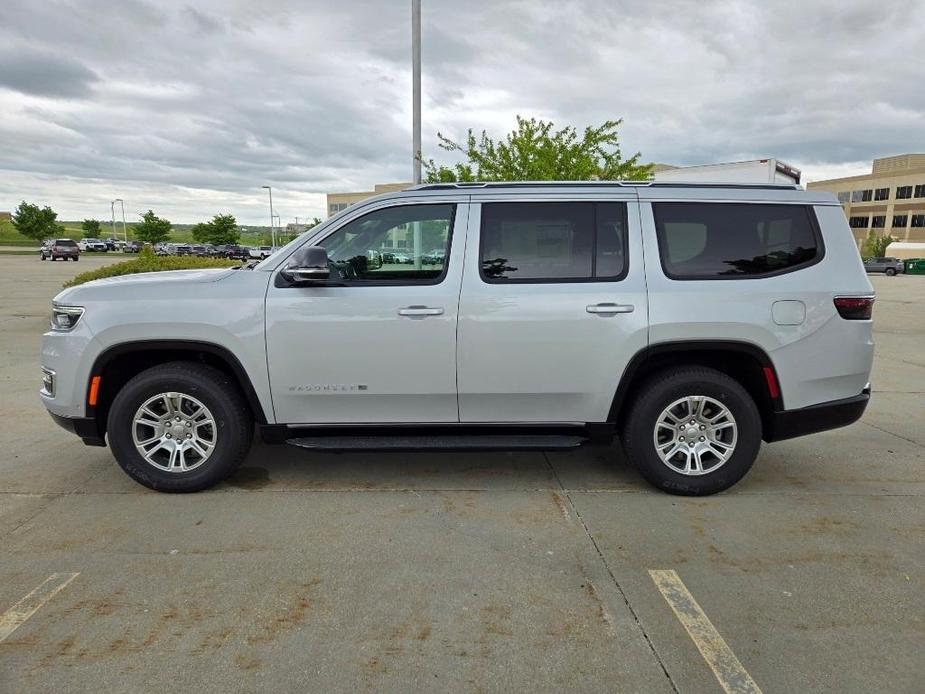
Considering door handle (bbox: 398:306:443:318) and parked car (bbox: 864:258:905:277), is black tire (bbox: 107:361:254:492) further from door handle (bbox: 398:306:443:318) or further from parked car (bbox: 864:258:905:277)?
parked car (bbox: 864:258:905:277)

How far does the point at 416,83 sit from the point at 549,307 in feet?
24.4

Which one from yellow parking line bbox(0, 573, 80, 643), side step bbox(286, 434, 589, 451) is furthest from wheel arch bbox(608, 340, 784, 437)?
yellow parking line bbox(0, 573, 80, 643)

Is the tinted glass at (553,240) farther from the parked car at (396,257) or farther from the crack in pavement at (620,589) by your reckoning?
the crack in pavement at (620,589)

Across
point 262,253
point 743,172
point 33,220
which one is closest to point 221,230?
point 33,220

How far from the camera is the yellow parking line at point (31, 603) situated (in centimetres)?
257

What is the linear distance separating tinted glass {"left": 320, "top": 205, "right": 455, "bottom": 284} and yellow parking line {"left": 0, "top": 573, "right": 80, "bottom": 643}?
7.07 feet

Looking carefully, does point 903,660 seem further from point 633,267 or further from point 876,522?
point 633,267

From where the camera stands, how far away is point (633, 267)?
3.79 metres

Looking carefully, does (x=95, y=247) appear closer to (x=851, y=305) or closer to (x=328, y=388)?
(x=328, y=388)

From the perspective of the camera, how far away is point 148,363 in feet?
13.2

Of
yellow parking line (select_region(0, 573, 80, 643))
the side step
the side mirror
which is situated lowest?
yellow parking line (select_region(0, 573, 80, 643))

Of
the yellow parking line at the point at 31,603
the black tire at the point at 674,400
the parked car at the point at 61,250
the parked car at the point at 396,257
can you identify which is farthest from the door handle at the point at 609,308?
the parked car at the point at 61,250

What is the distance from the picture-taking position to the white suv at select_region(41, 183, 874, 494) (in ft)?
12.3

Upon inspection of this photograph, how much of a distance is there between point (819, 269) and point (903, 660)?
231 centimetres
